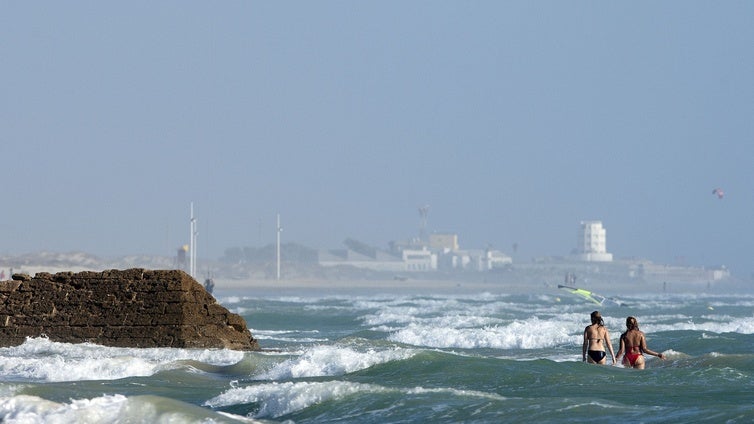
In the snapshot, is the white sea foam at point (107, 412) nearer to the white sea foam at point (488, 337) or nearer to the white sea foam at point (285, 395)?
the white sea foam at point (285, 395)

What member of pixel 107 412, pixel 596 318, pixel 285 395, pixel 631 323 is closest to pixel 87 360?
pixel 285 395

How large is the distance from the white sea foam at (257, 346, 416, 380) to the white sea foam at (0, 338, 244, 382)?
4.31 ft

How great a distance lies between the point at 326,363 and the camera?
70.8 ft

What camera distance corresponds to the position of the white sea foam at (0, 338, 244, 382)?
67.4ft

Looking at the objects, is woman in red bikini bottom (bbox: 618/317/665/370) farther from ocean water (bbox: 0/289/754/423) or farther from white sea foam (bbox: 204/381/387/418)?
white sea foam (bbox: 204/381/387/418)

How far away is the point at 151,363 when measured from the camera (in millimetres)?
21281

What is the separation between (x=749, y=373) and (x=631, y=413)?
19.3 feet

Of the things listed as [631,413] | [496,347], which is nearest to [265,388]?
[631,413]

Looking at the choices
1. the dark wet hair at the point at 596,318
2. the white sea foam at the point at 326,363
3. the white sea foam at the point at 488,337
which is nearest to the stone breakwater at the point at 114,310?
the white sea foam at the point at 326,363

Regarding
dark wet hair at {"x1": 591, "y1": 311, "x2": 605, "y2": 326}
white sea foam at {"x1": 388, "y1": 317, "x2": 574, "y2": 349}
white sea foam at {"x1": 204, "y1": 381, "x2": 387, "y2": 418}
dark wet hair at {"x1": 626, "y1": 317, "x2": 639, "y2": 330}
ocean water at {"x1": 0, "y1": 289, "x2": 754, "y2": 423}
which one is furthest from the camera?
white sea foam at {"x1": 388, "y1": 317, "x2": 574, "y2": 349}

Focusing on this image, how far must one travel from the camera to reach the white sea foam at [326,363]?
21125 millimetres

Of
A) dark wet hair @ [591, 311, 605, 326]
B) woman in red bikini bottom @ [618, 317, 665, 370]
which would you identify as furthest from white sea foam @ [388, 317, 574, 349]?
dark wet hair @ [591, 311, 605, 326]

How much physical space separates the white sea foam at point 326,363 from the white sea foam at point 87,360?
Answer: 1313mm

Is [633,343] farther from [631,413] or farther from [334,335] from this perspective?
[334,335]
